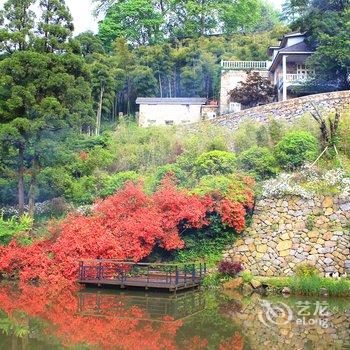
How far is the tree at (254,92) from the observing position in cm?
3384

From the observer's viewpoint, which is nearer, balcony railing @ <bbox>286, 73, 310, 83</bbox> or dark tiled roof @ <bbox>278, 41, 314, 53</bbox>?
balcony railing @ <bbox>286, 73, 310, 83</bbox>

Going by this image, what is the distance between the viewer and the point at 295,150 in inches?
874

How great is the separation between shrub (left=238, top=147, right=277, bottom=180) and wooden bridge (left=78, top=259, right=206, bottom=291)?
4934mm

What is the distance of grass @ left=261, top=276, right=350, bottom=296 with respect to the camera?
17062 millimetres

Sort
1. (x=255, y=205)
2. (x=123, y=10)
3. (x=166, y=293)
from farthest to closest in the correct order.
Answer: (x=123, y=10), (x=255, y=205), (x=166, y=293)

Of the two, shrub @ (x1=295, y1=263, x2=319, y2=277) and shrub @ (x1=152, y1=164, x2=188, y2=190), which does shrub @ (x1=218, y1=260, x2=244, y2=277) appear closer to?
shrub @ (x1=295, y1=263, x2=319, y2=277)

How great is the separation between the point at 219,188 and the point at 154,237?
3001mm

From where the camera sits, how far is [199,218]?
19641 mm

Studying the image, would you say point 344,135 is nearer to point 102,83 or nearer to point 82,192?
point 82,192

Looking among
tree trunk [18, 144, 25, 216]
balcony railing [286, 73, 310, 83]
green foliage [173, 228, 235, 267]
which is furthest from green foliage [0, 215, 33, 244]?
balcony railing [286, 73, 310, 83]

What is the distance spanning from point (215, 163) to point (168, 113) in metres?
14.5

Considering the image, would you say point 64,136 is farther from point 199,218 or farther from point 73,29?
point 199,218

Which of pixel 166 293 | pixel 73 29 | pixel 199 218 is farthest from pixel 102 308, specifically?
pixel 73 29

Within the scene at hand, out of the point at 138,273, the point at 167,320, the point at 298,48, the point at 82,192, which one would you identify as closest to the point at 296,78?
the point at 298,48
